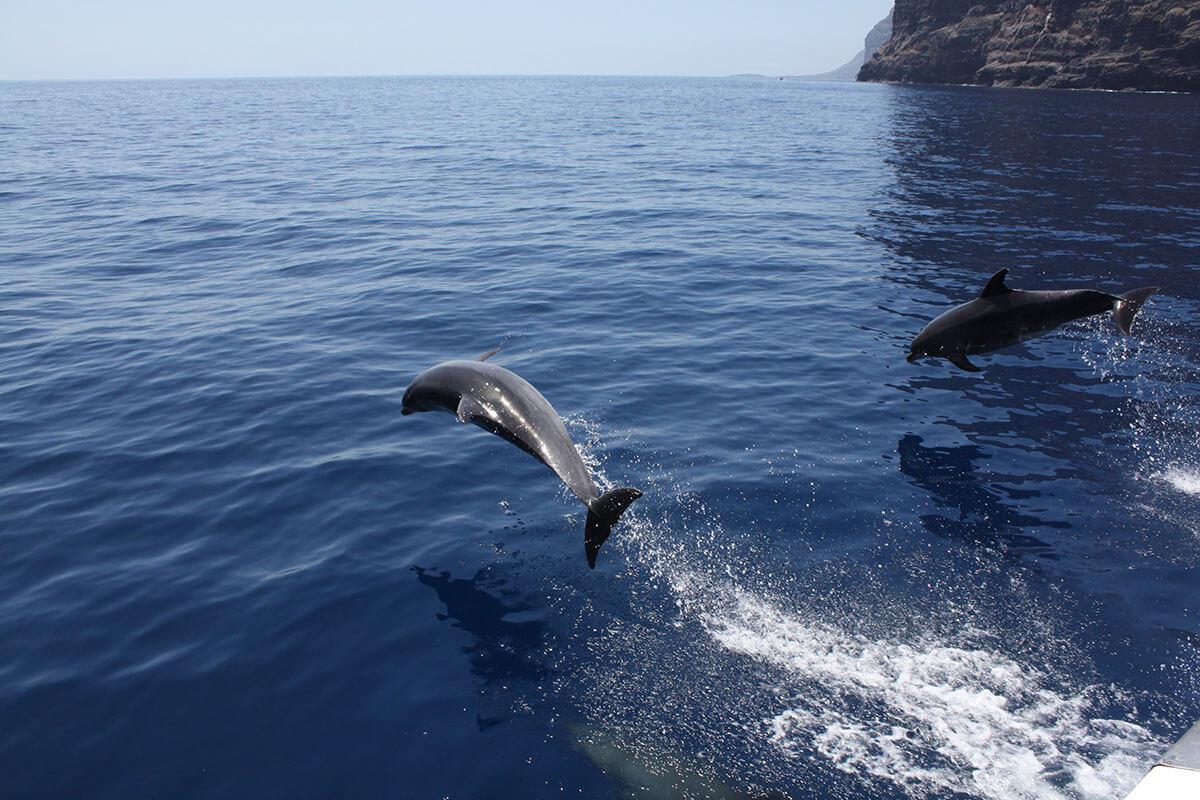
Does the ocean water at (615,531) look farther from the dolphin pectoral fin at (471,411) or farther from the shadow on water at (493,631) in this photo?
the dolphin pectoral fin at (471,411)

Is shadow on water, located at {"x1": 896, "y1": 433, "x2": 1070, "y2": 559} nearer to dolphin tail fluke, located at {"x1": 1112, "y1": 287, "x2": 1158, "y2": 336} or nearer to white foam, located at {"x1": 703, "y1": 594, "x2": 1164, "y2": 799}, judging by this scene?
white foam, located at {"x1": 703, "y1": 594, "x2": 1164, "y2": 799}

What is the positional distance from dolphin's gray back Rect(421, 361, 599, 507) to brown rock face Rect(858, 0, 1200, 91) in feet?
361

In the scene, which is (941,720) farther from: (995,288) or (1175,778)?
(995,288)

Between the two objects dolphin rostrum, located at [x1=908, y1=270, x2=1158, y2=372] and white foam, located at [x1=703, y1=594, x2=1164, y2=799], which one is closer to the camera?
white foam, located at [x1=703, y1=594, x2=1164, y2=799]

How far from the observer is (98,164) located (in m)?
47.6

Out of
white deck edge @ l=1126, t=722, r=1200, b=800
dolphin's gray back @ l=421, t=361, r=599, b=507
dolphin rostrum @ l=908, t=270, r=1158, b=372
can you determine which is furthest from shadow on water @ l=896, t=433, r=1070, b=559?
white deck edge @ l=1126, t=722, r=1200, b=800

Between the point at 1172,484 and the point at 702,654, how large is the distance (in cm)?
839

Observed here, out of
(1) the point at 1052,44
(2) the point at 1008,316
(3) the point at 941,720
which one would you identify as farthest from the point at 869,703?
(1) the point at 1052,44

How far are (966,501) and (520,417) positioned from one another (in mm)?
7074

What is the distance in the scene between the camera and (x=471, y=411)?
10.4 m

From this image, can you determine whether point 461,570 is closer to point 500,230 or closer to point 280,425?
point 280,425

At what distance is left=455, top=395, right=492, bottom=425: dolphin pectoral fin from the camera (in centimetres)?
1033

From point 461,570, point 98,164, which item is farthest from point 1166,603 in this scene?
point 98,164

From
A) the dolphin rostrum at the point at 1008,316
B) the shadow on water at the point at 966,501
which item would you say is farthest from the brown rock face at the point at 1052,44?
the shadow on water at the point at 966,501
